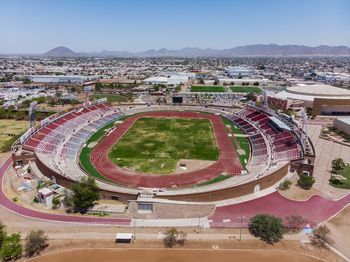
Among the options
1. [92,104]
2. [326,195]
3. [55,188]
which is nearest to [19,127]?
[92,104]

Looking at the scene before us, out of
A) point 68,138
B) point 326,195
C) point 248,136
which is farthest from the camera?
point 248,136

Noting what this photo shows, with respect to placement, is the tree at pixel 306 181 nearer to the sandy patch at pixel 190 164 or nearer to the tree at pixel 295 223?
the tree at pixel 295 223

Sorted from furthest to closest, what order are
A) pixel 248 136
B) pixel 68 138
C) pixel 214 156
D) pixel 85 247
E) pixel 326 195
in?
pixel 248 136
pixel 68 138
pixel 214 156
pixel 326 195
pixel 85 247

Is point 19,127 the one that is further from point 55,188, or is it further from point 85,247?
point 85,247

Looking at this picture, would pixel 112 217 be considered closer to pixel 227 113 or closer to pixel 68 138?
pixel 68 138

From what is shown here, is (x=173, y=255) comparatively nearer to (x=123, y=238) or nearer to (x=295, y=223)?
(x=123, y=238)

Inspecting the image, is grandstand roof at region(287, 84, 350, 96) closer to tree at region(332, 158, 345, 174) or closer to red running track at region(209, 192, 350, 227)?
tree at region(332, 158, 345, 174)

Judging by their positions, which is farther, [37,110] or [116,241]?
[37,110]
